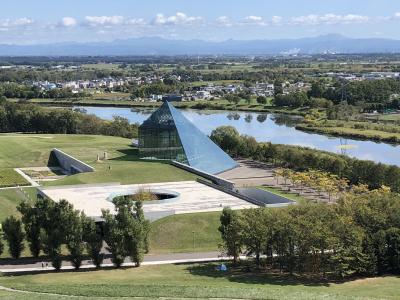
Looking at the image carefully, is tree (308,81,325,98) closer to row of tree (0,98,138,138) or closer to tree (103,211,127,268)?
row of tree (0,98,138,138)

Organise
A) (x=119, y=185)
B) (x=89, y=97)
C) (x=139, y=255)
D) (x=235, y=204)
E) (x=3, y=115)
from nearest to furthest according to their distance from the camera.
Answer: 1. (x=139, y=255)
2. (x=235, y=204)
3. (x=119, y=185)
4. (x=3, y=115)
5. (x=89, y=97)

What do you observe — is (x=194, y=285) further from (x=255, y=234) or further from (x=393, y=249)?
(x=393, y=249)

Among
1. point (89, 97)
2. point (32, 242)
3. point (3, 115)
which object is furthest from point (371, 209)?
point (89, 97)

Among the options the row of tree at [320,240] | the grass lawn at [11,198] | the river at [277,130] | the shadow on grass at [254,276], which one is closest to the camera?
the shadow on grass at [254,276]

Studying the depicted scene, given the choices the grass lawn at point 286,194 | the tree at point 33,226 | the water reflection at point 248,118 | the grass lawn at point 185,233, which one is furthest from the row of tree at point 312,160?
the water reflection at point 248,118

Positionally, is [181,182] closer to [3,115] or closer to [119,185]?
[119,185]

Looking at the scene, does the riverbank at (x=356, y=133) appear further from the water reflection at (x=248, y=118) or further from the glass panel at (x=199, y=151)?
the glass panel at (x=199, y=151)
